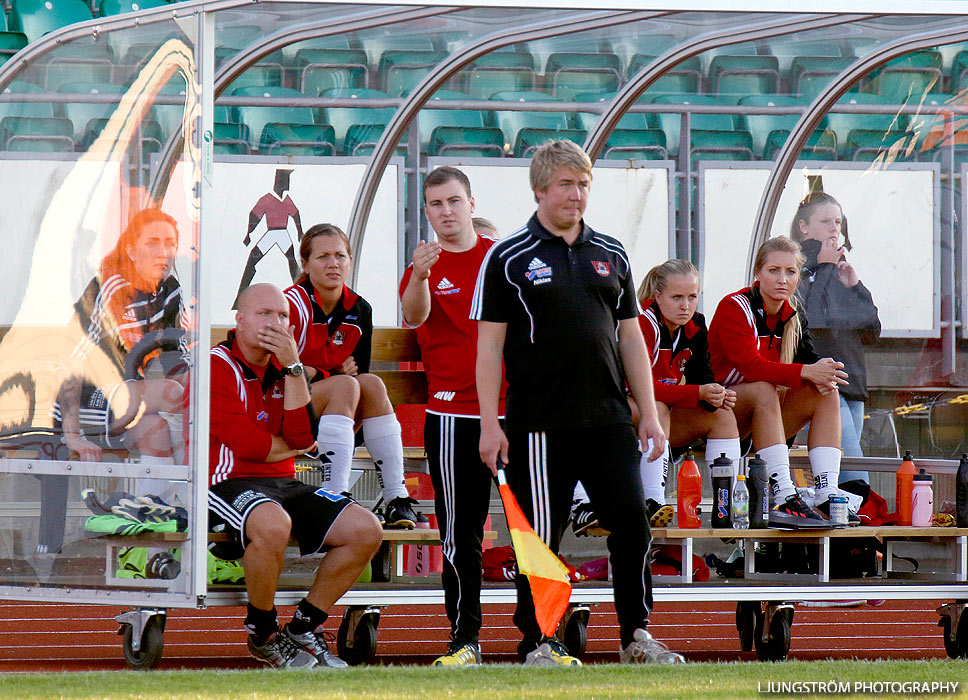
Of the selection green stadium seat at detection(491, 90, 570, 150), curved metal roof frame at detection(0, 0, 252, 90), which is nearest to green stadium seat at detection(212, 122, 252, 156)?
green stadium seat at detection(491, 90, 570, 150)

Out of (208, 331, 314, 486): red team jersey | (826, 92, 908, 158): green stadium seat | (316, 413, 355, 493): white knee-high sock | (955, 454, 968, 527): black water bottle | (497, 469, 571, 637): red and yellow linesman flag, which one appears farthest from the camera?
(826, 92, 908, 158): green stadium seat

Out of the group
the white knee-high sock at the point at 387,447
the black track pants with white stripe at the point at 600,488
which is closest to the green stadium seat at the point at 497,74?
the white knee-high sock at the point at 387,447

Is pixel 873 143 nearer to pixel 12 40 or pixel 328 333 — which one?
pixel 328 333

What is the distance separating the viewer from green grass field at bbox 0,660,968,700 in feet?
12.1

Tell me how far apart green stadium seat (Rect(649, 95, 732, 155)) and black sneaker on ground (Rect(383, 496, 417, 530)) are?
3.04m

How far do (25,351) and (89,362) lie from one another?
15.7 inches

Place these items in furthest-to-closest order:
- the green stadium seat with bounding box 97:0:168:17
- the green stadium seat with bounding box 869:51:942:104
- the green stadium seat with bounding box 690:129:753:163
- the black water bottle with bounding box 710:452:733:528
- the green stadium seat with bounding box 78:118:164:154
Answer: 1. the green stadium seat with bounding box 97:0:168:17
2. the green stadium seat with bounding box 690:129:753:163
3. the green stadium seat with bounding box 869:51:942:104
4. the black water bottle with bounding box 710:452:733:528
5. the green stadium seat with bounding box 78:118:164:154

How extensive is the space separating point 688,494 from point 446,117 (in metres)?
2.93

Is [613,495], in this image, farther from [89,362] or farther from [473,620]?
[89,362]

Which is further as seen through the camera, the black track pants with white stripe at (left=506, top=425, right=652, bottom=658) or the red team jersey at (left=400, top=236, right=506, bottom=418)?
the red team jersey at (left=400, top=236, right=506, bottom=418)

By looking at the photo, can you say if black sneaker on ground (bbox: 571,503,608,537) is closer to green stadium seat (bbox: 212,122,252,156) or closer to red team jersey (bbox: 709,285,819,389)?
red team jersey (bbox: 709,285,819,389)

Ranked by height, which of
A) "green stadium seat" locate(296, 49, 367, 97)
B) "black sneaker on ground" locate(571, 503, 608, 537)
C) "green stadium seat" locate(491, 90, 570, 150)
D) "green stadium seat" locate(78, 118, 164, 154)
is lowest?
"black sneaker on ground" locate(571, 503, 608, 537)

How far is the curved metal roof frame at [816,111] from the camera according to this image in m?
6.33

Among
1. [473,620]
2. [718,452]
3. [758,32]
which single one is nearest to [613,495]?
[473,620]
